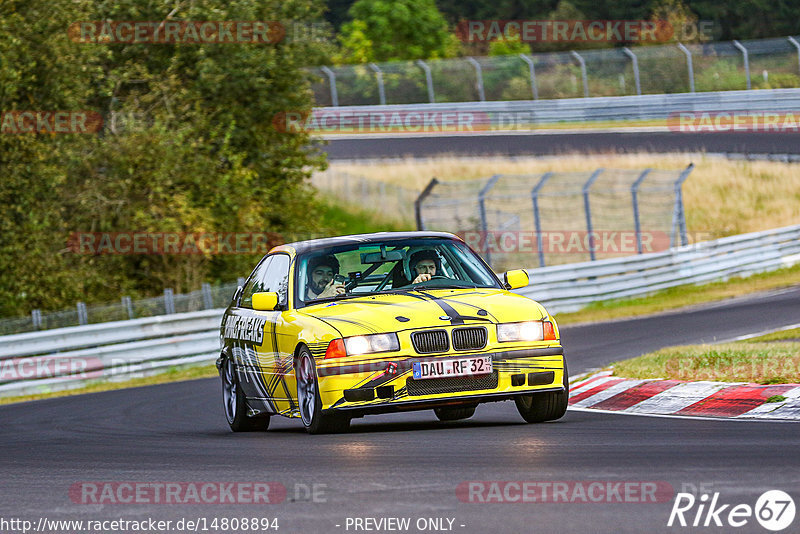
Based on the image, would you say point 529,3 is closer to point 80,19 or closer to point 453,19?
point 453,19

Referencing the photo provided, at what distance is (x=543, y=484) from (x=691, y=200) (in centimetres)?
3085

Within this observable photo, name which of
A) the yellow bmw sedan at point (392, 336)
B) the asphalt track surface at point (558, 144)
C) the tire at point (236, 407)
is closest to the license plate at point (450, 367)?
the yellow bmw sedan at point (392, 336)

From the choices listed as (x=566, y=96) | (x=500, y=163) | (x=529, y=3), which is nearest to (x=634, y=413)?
(x=500, y=163)

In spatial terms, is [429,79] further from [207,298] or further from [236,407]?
[236,407]

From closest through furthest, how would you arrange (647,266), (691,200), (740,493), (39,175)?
(740,493) < (39,175) < (647,266) < (691,200)

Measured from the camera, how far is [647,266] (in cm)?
2677

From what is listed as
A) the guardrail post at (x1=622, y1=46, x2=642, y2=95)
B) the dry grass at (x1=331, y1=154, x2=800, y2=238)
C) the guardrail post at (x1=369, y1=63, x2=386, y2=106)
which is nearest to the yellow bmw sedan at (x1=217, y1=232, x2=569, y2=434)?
the dry grass at (x1=331, y1=154, x2=800, y2=238)

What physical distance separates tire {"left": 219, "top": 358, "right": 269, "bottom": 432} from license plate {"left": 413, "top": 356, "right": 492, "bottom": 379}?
8.18ft

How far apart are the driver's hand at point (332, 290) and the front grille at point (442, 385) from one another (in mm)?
1384

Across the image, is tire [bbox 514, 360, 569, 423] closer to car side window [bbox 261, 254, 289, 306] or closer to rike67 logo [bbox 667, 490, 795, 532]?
car side window [bbox 261, 254, 289, 306]

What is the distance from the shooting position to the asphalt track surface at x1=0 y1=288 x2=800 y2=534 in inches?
233

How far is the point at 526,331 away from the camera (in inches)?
371

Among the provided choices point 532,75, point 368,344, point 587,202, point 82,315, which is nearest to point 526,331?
point 368,344

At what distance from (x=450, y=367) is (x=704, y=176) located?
2980 cm
